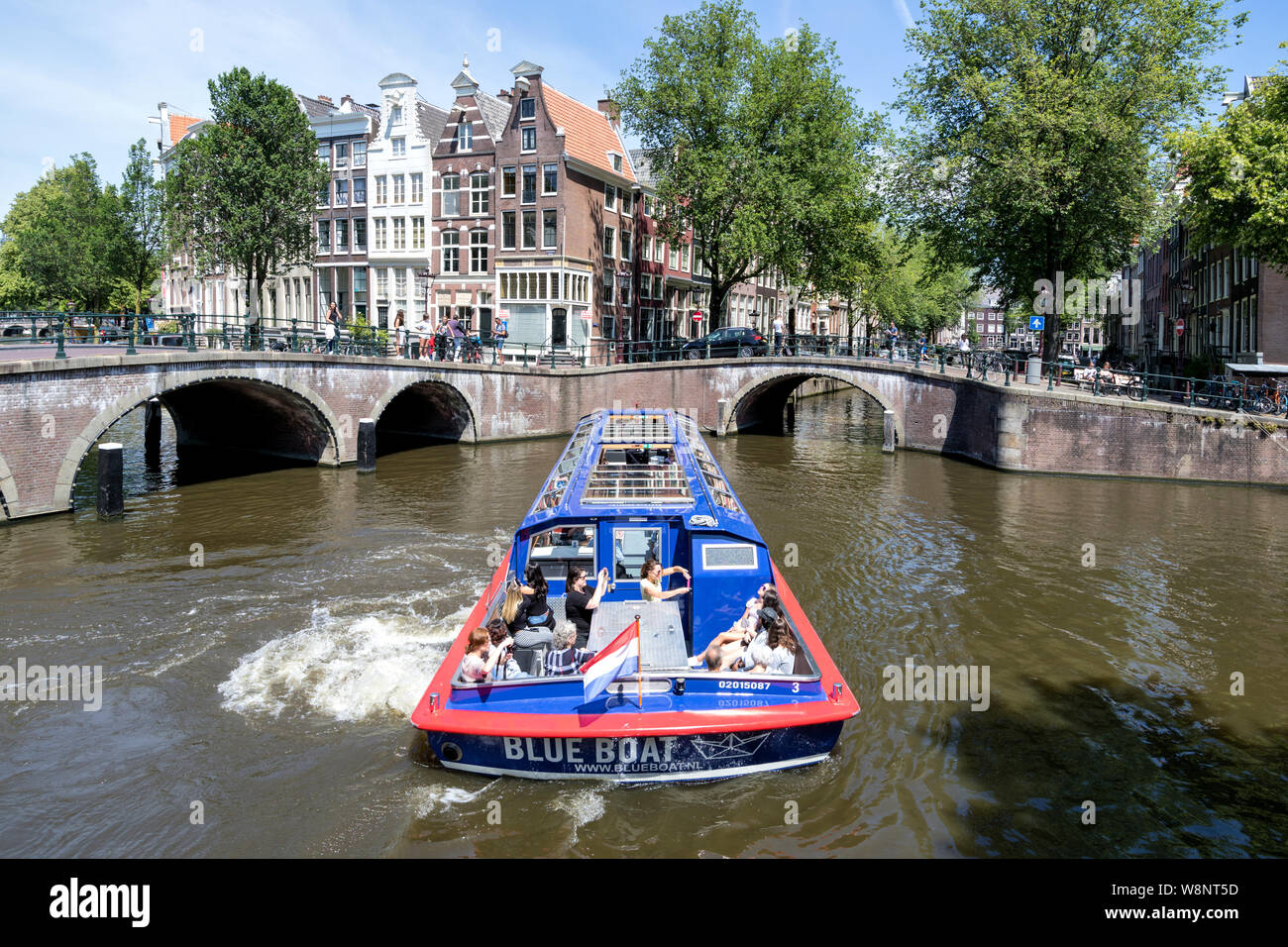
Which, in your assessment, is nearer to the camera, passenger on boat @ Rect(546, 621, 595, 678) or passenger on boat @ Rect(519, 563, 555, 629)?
passenger on boat @ Rect(546, 621, 595, 678)

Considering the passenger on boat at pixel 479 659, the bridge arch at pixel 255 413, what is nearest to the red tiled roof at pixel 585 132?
the bridge arch at pixel 255 413

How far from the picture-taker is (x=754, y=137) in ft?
136

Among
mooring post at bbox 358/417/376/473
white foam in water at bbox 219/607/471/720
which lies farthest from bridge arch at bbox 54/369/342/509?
white foam in water at bbox 219/607/471/720

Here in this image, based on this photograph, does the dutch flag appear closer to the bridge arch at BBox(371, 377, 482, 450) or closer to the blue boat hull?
the blue boat hull

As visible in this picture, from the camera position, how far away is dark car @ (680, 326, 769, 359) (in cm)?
4122

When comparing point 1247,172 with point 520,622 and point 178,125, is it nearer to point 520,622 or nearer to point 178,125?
point 520,622

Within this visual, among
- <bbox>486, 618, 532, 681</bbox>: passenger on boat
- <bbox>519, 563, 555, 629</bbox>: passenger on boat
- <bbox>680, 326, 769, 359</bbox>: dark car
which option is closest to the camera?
<bbox>486, 618, 532, 681</bbox>: passenger on boat

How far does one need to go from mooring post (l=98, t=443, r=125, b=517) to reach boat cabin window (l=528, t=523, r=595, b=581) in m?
14.0

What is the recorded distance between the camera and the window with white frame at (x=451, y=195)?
156 feet

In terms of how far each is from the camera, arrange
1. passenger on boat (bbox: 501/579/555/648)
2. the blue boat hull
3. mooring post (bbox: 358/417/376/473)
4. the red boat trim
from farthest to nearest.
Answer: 1. mooring post (bbox: 358/417/376/473)
2. passenger on boat (bbox: 501/579/555/648)
3. the blue boat hull
4. the red boat trim

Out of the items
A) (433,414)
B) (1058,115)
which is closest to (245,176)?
(433,414)

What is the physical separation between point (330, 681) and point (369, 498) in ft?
44.1
